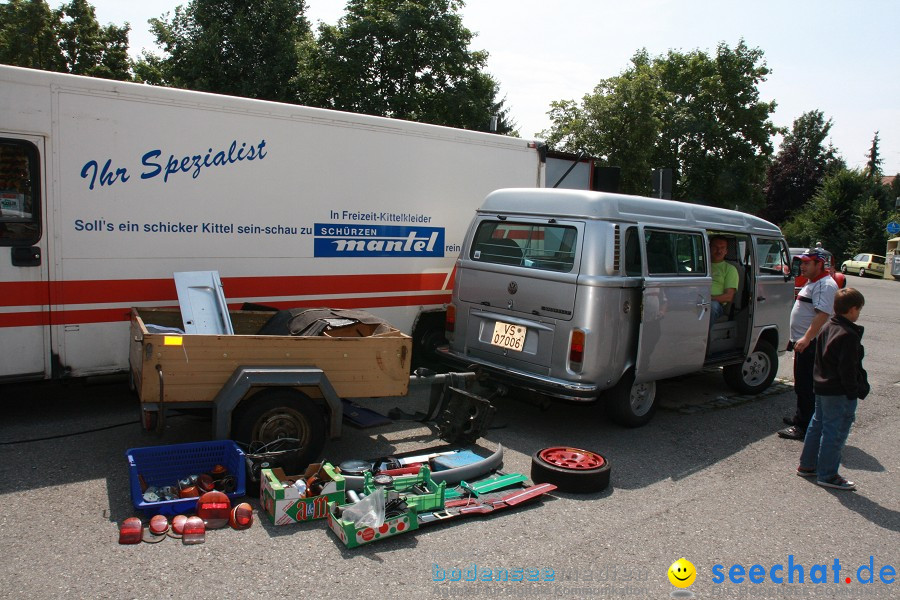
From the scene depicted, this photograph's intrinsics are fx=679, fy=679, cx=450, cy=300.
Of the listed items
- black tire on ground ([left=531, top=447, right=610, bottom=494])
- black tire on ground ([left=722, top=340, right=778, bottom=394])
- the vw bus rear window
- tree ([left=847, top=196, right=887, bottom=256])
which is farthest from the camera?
tree ([left=847, top=196, right=887, bottom=256])

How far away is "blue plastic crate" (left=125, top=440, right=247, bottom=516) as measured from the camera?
4.32 metres

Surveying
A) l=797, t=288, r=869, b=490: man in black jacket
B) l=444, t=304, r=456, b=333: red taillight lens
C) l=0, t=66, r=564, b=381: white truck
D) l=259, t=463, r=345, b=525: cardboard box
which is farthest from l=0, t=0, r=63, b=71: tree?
l=797, t=288, r=869, b=490: man in black jacket

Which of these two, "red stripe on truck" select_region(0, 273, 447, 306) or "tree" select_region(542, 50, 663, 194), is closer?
"red stripe on truck" select_region(0, 273, 447, 306)

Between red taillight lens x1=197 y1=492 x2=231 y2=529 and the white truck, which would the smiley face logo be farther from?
the white truck

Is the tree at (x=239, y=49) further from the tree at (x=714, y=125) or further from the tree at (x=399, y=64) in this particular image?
the tree at (x=714, y=125)

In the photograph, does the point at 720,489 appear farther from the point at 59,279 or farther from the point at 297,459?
the point at 59,279

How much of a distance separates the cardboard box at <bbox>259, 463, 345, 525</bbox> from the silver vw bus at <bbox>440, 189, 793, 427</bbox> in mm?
2286

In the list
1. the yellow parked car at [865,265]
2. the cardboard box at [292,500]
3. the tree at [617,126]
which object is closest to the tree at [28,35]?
the tree at [617,126]

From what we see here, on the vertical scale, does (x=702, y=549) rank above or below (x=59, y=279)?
below

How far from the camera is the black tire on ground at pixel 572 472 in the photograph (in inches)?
192

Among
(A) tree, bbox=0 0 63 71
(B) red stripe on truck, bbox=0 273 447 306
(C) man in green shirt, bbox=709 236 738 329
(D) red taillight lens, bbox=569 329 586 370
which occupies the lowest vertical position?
(D) red taillight lens, bbox=569 329 586 370

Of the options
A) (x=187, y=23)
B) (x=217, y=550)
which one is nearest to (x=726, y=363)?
(x=217, y=550)

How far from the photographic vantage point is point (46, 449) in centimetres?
519

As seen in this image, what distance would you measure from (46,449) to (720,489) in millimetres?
5158
